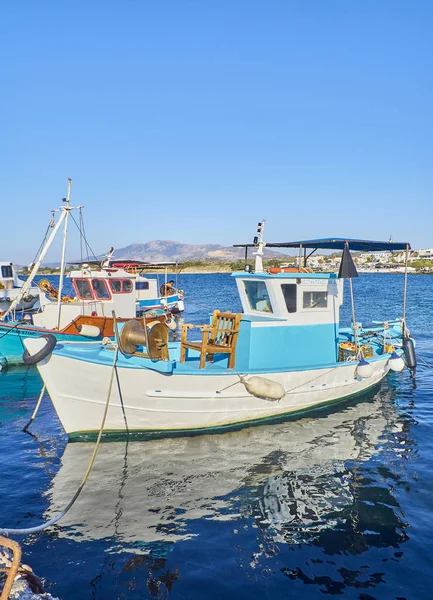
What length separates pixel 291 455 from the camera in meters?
9.95

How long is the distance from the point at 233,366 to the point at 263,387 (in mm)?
1327

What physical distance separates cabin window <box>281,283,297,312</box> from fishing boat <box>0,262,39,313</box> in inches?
793

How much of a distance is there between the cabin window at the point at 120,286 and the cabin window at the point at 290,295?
12.7 meters

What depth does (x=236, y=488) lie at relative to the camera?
8.46 metres

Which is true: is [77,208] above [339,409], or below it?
above

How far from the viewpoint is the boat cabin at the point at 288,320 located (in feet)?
38.2

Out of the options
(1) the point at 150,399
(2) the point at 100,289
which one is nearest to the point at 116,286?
(2) the point at 100,289

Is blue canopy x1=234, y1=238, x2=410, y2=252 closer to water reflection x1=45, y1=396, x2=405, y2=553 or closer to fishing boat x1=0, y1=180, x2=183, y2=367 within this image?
water reflection x1=45, y1=396, x2=405, y2=553

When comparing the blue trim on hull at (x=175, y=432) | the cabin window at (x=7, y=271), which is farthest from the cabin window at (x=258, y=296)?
the cabin window at (x=7, y=271)

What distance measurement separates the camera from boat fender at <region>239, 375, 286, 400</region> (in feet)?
34.1

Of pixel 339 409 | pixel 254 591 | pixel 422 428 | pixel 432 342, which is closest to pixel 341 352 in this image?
pixel 339 409

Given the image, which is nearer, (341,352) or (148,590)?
(148,590)

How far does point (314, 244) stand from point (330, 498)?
7387 millimetres

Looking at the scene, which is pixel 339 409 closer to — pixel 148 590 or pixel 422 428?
pixel 422 428
